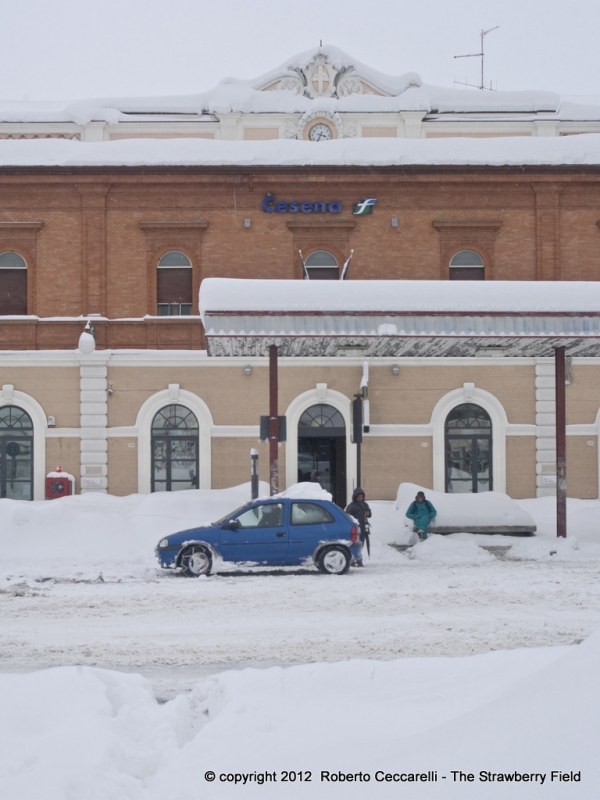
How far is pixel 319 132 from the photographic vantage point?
3397cm

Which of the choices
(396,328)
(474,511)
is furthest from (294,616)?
(474,511)

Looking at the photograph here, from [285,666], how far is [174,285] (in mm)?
15850

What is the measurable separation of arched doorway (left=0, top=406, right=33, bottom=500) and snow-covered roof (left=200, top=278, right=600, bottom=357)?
25.3 feet

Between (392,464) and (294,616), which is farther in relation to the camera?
A: (392,464)

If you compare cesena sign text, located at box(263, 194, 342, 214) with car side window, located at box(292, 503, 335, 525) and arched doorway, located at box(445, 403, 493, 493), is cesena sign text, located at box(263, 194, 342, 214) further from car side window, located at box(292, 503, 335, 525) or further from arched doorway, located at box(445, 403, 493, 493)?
car side window, located at box(292, 503, 335, 525)

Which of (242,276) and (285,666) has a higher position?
(242,276)

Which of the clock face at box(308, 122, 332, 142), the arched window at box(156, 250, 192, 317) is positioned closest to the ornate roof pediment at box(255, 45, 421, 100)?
the clock face at box(308, 122, 332, 142)

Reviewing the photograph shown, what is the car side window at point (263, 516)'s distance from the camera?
14.4 m

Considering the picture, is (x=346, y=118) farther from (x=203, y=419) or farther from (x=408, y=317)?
(x=408, y=317)

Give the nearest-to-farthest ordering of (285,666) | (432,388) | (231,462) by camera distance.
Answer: (285,666) → (231,462) → (432,388)

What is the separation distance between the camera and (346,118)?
1355 inches

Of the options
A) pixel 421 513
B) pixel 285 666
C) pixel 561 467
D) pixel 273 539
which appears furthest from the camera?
pixel 421 513

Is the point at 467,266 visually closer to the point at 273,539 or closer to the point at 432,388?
the point at 432,388

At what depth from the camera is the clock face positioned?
1336 inches
